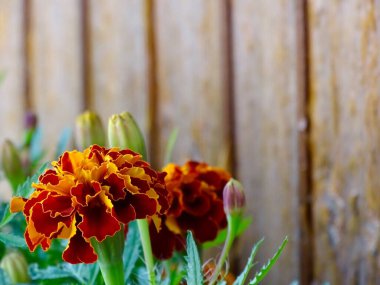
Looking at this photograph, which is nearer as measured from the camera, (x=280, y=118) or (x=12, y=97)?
(x=280, y=118)

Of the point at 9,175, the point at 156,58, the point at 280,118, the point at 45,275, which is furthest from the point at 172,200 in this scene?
the point at 156,58

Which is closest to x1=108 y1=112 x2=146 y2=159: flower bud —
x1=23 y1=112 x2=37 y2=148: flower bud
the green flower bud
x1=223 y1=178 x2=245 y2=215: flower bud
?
x1=223 y1=178 x2=245 y2=215: flower bud

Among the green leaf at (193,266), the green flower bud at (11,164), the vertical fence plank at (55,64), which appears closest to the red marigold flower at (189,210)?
the green leaf at (193,266)

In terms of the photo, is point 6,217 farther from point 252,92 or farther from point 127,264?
point 252,92

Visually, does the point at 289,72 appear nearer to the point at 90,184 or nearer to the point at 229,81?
the point at 229,81

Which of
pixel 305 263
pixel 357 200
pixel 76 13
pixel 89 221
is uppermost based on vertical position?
pixel 76 13

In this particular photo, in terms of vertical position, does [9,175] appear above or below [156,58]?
below

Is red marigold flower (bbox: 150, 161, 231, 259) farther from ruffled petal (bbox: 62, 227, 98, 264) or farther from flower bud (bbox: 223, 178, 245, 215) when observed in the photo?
ruffled petal (bbox: 62, 227, 98, 264)
